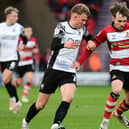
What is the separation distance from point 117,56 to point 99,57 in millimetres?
15391

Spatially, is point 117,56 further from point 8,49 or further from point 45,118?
point 8,49

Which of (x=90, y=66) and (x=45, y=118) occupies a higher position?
(x=45, y=118)

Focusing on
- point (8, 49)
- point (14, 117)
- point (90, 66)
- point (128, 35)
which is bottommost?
point (90, 66)

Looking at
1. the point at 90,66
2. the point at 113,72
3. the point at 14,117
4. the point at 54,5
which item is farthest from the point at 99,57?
the point at 113,72

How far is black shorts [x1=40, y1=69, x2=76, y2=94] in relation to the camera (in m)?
11.2

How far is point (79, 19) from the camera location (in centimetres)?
1109

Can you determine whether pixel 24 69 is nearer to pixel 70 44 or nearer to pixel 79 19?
pixel 79 19

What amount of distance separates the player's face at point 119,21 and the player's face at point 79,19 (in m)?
0.83

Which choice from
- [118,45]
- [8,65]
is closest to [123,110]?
[118,45]

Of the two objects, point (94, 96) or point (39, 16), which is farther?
point (39, 16)

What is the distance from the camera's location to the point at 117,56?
39.3 ft

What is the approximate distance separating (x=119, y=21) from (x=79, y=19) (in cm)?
102

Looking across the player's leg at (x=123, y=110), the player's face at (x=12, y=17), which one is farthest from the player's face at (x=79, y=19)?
the player's face at (x=12, y=17)

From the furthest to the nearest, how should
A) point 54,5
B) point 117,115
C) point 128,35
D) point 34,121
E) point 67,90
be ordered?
point 54,5
point 34,121
point 117,115
point 128,35
point 67,90
